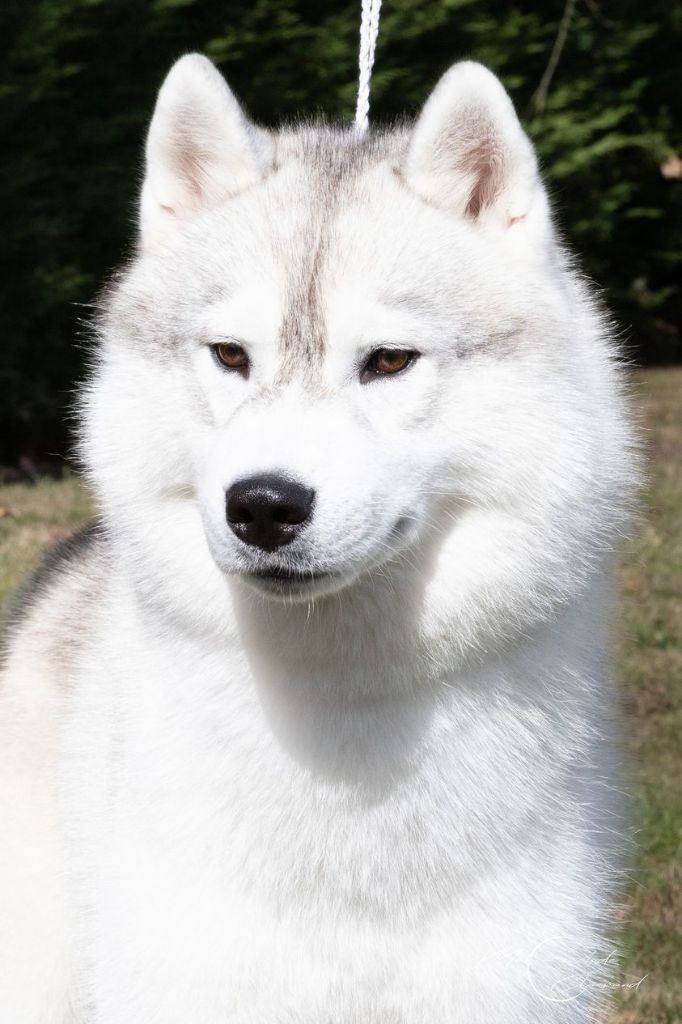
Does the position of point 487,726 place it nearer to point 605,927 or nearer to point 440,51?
point 605,927

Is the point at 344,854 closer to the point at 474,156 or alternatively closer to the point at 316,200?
the point at 316,200

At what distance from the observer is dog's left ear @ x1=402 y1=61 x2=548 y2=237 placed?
253cm

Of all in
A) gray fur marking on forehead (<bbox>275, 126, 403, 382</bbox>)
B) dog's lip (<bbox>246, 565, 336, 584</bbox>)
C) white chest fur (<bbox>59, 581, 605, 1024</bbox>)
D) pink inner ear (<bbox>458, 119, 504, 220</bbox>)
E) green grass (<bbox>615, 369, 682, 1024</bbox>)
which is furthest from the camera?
green grass (<bbox>615, 369, 682, 1024</bbox>)

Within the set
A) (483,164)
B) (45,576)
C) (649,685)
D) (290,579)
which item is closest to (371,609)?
(290,579)

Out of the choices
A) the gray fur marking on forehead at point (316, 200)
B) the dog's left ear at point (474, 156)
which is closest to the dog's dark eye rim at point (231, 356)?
the gray fur marking on forehead at point (316, 200)

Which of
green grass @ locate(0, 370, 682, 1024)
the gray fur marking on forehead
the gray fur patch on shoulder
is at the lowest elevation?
green grass @ locate(0, 370, 682, 1024)

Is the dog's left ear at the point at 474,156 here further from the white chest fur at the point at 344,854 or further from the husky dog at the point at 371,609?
the white chest fur at the point at 344,854

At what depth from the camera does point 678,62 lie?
14.9m

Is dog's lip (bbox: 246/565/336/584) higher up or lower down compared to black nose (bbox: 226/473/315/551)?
lower down

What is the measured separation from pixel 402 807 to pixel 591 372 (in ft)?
3.13

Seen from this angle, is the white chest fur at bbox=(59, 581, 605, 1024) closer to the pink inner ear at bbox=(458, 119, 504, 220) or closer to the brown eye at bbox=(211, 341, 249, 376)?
the brown eye at bbox=(211, 341, 249, 376)

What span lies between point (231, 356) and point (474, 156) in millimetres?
662

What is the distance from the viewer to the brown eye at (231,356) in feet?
8.03

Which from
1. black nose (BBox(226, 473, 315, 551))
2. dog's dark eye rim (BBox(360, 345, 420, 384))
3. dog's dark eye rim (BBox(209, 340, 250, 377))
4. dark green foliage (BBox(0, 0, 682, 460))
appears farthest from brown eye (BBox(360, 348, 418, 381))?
dark green foliage (BBox(0, 0, 682, 460))
